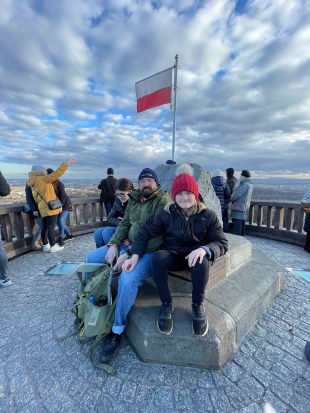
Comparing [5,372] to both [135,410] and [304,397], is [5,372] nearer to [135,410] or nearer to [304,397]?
[135,410]

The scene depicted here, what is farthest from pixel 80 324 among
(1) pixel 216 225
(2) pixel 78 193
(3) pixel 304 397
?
(2) pixel 78 193

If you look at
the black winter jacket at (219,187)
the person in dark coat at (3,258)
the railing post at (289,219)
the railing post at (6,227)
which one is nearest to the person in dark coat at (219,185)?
the black winter jacket at (219,187)

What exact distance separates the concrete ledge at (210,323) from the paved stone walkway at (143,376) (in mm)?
92

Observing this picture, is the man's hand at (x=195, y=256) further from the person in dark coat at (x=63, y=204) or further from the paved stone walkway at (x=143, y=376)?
the person in dark coat at (x=63, y=204)

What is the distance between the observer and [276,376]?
186 cm

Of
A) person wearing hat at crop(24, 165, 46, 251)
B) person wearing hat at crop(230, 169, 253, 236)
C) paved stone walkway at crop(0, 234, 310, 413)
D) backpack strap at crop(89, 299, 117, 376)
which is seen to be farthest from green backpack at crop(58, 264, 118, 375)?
person wearing hat at crop(230, 169, 253, 236)

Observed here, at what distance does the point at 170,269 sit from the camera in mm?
2170

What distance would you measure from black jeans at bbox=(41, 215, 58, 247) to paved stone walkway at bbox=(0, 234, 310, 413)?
100 inches

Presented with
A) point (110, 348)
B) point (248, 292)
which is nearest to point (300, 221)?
point (248, 292)

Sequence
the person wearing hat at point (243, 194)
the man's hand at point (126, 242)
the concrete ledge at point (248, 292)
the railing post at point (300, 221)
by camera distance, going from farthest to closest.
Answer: the person wearing hat at point (243, 194), the railing post at point (300, 221), the man's hand at point (126, 242), the concrete ledge at point (248, 292)

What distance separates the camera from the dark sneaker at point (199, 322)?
6.43ft

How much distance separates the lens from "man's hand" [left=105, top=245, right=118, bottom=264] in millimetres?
2578

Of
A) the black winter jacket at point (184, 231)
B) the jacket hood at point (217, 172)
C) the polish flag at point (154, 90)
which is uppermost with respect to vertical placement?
the polish flag at point (154, 90)

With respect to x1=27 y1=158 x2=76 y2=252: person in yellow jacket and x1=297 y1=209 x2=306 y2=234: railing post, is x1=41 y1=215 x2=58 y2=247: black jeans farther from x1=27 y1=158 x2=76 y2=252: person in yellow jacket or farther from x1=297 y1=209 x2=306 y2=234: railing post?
x1=297 y1=209 x2=306 y2=234: railing post
